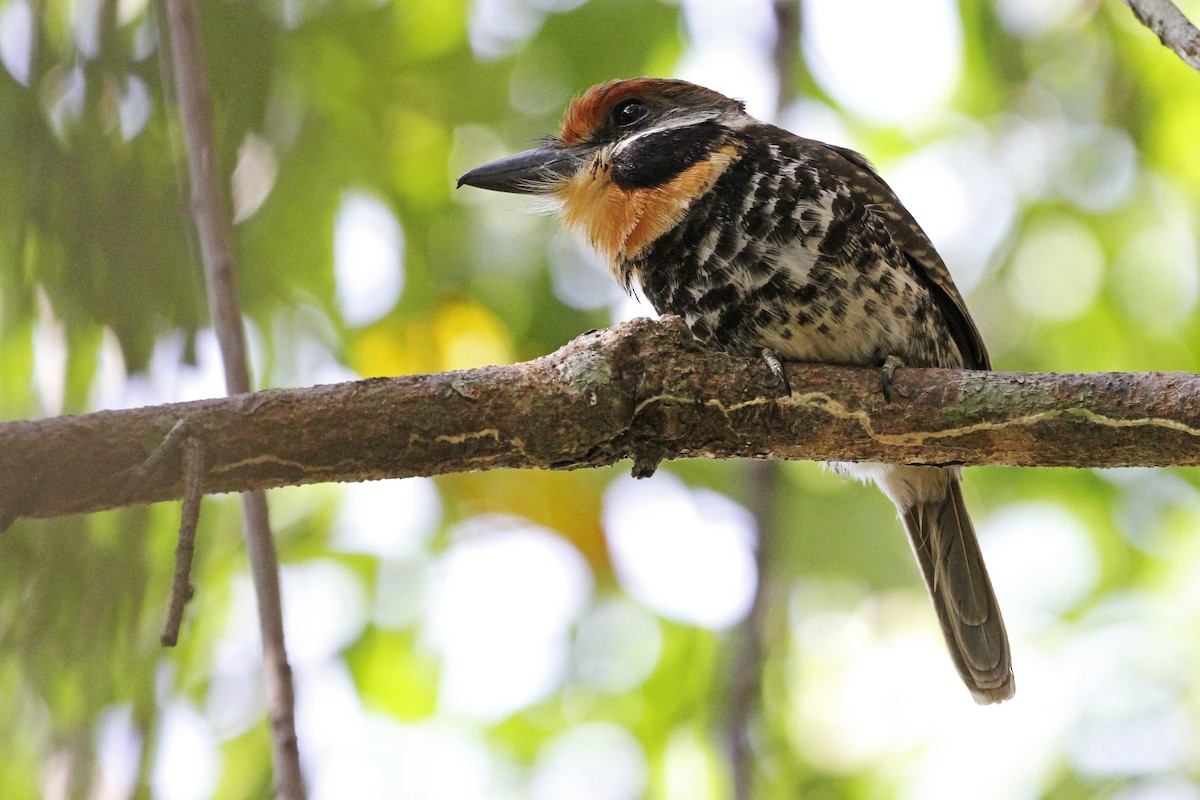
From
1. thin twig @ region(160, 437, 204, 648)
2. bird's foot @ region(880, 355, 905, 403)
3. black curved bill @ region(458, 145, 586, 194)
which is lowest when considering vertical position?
black curved bill @ region(458, 145, 586, 194)

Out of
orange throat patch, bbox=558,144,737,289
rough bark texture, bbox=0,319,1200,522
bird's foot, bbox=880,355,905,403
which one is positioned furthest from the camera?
orange throat patch, bbox=558,144,737,289

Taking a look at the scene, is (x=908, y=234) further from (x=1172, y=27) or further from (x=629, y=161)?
(x=1172, y=27)

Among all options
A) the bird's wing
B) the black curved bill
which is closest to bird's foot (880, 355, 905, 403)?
the bird's wing

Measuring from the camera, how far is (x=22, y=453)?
4.91ft

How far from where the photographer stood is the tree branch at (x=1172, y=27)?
1.84m

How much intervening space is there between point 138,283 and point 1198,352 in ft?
10.6

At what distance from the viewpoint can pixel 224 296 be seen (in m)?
1.71

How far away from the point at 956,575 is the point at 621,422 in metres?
1.35

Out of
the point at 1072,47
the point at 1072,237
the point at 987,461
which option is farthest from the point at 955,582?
the point at 1072,47

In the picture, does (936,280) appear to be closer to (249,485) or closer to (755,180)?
(755,180)

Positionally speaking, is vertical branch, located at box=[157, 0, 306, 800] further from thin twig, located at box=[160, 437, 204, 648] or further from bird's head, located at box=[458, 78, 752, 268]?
bird's head, located at box=[458, 78, 752, 268]

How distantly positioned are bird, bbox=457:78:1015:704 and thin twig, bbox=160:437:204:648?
954 millimetres

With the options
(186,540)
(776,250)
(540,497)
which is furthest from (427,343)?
(186,540)

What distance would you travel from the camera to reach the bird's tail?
2885mm
